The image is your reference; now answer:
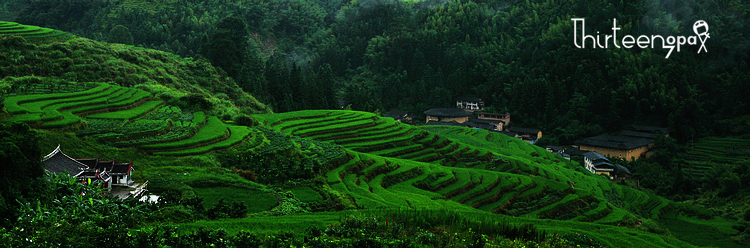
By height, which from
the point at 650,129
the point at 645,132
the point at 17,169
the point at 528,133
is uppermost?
the point at 17,169

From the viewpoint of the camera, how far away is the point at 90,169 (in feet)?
51.8

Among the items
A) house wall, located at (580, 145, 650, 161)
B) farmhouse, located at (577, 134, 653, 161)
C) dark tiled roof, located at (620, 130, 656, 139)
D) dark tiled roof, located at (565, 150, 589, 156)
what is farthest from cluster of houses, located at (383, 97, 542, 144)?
dark tiled roof, located at (620, 130, 656, 139)

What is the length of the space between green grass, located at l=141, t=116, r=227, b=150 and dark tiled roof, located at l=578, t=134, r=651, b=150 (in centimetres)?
4243

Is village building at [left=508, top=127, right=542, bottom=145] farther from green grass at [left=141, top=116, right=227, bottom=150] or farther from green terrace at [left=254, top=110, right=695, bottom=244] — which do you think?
green grass at [left=141, top=116, right=227, bottom=150]

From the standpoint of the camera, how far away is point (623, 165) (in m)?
52.9

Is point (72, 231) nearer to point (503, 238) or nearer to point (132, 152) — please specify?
point (503, 238)

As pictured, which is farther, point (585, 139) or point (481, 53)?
point (481, 53)

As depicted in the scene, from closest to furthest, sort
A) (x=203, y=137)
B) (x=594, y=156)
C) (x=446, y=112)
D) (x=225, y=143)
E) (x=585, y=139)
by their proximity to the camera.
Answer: (x=225, y=143), (x=203, y=137), (x=594, y=156), (x=585, y=139), (x=446, y=112)

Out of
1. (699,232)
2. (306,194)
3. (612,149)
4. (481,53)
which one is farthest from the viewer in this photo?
(481,53)

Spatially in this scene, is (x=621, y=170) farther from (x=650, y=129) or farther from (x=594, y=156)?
(x=650, y=129)

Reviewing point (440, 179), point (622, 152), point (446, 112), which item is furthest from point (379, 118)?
point (446, 112)

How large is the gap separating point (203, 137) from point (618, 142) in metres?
46.3

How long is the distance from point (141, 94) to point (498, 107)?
54.9m

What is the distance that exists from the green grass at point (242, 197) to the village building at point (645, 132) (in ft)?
177
